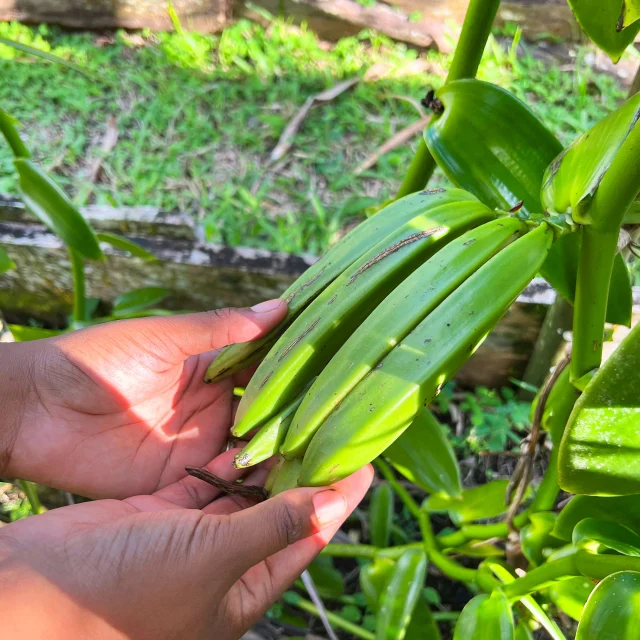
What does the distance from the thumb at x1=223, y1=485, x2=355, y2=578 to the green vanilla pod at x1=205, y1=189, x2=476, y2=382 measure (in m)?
0.20

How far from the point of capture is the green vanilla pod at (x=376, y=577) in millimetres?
848

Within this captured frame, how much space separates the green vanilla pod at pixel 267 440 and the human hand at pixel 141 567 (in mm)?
46

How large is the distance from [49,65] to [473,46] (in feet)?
5.47

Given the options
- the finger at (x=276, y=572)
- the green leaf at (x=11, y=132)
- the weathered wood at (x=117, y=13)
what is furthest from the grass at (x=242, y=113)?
the finger at (x=276, y=572)

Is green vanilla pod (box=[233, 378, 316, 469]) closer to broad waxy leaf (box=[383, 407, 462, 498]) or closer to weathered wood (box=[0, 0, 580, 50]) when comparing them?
broad waxy leaf (box=[383, 407, 462, 498])

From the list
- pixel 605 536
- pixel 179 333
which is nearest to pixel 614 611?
pixel 605 536

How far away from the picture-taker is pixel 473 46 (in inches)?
24.8

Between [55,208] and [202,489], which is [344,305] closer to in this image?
[202,489]

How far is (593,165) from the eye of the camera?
489mm

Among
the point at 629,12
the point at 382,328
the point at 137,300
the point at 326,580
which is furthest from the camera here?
the point at 137,300

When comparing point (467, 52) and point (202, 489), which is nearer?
point (467, 52)

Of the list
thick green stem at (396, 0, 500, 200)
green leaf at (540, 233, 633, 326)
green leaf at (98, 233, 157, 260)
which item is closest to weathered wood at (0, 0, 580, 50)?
green leaf at (98, 233, 157, 260)

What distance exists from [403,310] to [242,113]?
4.49 ft

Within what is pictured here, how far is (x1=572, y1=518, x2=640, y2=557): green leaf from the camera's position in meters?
0.59
